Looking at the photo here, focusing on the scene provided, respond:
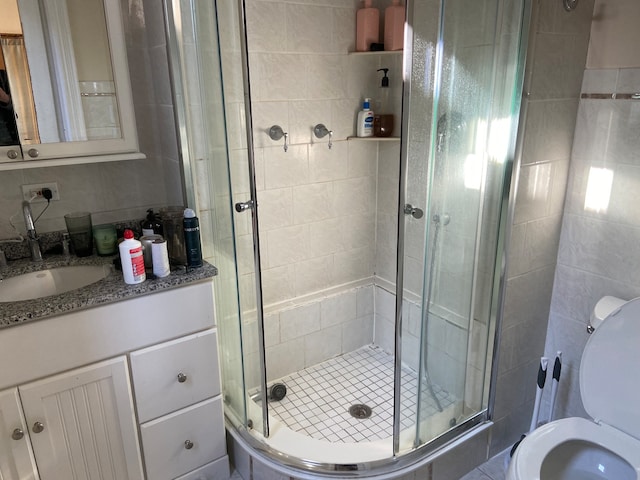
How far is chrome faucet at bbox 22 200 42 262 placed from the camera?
5.49 feet

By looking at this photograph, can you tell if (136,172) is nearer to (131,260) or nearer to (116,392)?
(131,260)

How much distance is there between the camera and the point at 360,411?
2.17 m

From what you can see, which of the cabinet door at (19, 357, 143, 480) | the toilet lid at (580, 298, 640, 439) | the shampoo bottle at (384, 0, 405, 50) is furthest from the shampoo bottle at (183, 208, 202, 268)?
the toilet lid at (580, 298, 640, 439)

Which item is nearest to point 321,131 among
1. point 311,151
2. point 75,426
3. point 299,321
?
point 311,151

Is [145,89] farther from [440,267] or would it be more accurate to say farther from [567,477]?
[567,477]

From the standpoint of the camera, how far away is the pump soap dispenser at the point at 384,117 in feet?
7.57

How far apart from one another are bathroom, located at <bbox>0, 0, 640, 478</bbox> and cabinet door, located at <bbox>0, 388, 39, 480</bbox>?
0.67m

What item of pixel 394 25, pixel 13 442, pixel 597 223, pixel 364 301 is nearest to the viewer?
pixel 13 442

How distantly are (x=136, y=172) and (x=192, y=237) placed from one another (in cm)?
50

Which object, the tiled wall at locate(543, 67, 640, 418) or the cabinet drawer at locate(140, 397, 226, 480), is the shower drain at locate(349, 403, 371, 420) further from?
the tiled wall at locate(543, 67, 640, 418)

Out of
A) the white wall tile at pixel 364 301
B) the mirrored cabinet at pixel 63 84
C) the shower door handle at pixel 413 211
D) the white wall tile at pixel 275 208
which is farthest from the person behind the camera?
the white wall tile at pixel 364 301

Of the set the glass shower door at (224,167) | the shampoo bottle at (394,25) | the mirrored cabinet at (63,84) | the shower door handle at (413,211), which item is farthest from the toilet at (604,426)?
→ the mirrored cabinet at (63,84)

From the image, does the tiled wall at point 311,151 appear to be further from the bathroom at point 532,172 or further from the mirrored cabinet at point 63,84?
the mirrored cabinet at point 63,84

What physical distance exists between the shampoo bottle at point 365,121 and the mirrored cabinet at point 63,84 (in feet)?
3.36
